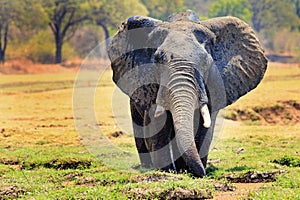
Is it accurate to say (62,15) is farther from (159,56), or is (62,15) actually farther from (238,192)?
(238,192)

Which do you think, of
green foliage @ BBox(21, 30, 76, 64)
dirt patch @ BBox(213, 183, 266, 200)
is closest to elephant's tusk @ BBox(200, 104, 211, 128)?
dirt patch @ BBox(213, 183, 266, 200)

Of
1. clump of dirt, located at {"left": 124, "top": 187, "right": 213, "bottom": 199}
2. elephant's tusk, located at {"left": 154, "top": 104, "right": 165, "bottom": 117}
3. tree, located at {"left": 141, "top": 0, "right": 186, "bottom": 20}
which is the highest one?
elephant's tusk, located at {"left": 154, "top": 104, "right": 165, "bottom": 117}

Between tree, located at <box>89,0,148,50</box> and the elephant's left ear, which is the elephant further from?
tree, located at <box>89,0,148,50</box>

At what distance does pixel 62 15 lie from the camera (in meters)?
42.8

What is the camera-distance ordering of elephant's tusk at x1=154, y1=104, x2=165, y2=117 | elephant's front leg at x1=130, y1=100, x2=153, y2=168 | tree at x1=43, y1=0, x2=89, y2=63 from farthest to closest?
tree at x1=43, y1=0, x2=89, y2=63 → elephant's front leg at x1=130, y1=100, x2=153, y2=168 → elephant's tusk at x1=154, y1=104, x2=165, y2=117

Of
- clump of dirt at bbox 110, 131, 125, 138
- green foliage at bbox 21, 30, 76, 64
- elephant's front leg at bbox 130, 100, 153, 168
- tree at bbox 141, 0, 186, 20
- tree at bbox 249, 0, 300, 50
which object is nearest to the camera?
elephant's front leg at bbox 130, 100, 153, 168

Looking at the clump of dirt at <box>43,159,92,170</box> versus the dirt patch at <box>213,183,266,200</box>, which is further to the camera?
the clump of dirt at <box>43,159,92,170</box>

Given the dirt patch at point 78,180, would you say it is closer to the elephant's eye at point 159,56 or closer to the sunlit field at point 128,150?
the sunlit field at point 128,150

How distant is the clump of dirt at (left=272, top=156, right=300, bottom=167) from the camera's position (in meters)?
8.43

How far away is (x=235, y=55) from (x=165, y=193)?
2932 millimetres

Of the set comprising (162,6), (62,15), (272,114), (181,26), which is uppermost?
(181,26)

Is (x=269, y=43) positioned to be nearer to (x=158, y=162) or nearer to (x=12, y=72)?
(x=12, y=72)

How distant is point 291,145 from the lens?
10984 millimetres

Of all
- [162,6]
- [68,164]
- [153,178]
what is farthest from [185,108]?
[162,6]
